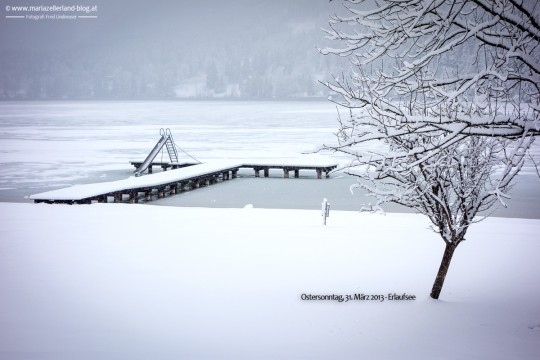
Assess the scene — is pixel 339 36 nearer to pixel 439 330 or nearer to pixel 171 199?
pixel 439 330

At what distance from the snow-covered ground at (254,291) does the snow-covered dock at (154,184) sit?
4008mm

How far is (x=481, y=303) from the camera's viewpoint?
7.68 metres

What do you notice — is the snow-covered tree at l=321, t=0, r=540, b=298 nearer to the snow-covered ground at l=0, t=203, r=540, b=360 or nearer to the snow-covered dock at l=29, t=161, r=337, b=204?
the snow-covered ground at l=0, t=203, r=540, b=360

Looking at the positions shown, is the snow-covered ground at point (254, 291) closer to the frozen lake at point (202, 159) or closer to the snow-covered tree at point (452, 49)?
the snow-covered tree at point (452, 49)

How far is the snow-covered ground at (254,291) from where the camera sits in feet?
19.7

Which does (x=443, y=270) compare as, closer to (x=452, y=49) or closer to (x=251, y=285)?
(x=251, y=285)

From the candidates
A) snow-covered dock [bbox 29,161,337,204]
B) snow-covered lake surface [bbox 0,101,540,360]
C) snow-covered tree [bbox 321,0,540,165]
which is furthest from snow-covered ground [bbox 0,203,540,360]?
snow-covered dock [bbox 29,161,337,204]

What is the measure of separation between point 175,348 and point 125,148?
3657 cm

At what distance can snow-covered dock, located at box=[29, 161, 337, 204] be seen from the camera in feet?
56.6

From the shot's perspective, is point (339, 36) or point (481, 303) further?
point (481, 303)

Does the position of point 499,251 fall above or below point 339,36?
below

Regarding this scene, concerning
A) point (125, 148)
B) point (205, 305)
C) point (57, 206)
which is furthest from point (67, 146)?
point (205, 305)

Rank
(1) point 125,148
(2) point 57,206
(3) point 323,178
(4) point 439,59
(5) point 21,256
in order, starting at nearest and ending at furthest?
(4) point 439,59 → (5) point 21,256 → (2) point 57,206 → (3) point 323,178 → (1) point 125,148

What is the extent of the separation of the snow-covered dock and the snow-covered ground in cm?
401
